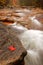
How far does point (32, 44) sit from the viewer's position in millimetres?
5609

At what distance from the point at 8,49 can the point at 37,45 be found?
5.76ft

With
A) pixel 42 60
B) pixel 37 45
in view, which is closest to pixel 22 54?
pixel 42 60

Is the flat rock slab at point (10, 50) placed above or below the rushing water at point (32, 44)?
above

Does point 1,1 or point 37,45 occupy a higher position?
point 37,45

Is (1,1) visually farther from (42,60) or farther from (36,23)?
(42,60)

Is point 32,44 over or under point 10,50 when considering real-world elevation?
under

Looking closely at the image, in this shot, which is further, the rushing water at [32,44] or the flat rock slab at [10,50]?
the rushing water at [32,44]

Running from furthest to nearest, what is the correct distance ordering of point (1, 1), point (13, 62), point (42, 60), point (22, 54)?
point (1, 1) → point (42, 60) → point (22, 54) → point (13, 62)

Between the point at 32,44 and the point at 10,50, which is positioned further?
the point at 32,44

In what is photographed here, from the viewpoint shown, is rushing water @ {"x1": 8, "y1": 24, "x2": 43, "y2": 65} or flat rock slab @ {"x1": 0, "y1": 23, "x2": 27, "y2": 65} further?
rushing water @ {"x1": 8, "y1": 24, "x2": 43, "y2": 65}

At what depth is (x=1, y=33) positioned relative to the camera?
4.87 metres

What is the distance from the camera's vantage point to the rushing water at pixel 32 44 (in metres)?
4.58

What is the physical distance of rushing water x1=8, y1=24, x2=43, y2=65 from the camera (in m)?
4.58

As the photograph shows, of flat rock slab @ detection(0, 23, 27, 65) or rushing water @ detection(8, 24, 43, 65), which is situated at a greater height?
flat rock slab @ detection(0, 23, 27, 65)
